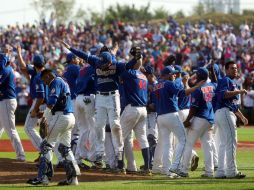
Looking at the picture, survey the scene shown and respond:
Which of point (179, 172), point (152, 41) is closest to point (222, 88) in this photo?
point (179, 172)

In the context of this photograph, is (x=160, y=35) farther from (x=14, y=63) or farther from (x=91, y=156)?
Result: (x=91, y=156)

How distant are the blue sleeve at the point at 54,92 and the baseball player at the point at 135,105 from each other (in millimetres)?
2289

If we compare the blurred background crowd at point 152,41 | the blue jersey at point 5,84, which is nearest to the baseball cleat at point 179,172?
the blue jersey at point 5,84

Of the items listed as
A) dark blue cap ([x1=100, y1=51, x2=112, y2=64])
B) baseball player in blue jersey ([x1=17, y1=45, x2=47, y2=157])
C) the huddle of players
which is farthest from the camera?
dark blue cap ([x1=100, y1=51, x2=112, y2=64])

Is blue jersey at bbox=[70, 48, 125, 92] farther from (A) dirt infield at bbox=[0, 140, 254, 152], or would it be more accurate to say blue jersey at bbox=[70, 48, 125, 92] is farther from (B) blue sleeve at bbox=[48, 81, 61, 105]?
(A) dirt infield at bbox=[0, 140, 254, 152]

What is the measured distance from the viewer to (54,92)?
12703mm

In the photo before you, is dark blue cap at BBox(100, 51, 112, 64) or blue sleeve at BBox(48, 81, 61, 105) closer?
blue sleeve at BBox(48, 81, 61, 105)

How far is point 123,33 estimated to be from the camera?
4319 cm

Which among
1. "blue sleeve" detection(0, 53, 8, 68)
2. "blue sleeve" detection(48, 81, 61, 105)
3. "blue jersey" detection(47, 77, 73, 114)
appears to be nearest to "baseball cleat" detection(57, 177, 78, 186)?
"blue jersey" detection(47, 77, 73, 114)

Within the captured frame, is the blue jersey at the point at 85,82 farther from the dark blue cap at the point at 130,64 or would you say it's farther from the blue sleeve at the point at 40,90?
the blue sleeve at the point at 40,90

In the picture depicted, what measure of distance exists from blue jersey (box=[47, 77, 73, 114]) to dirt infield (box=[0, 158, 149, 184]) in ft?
4.72

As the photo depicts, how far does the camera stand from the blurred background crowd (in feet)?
125

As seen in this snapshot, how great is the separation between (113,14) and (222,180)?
203 feet

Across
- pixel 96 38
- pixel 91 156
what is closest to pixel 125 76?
pixel 91 156
